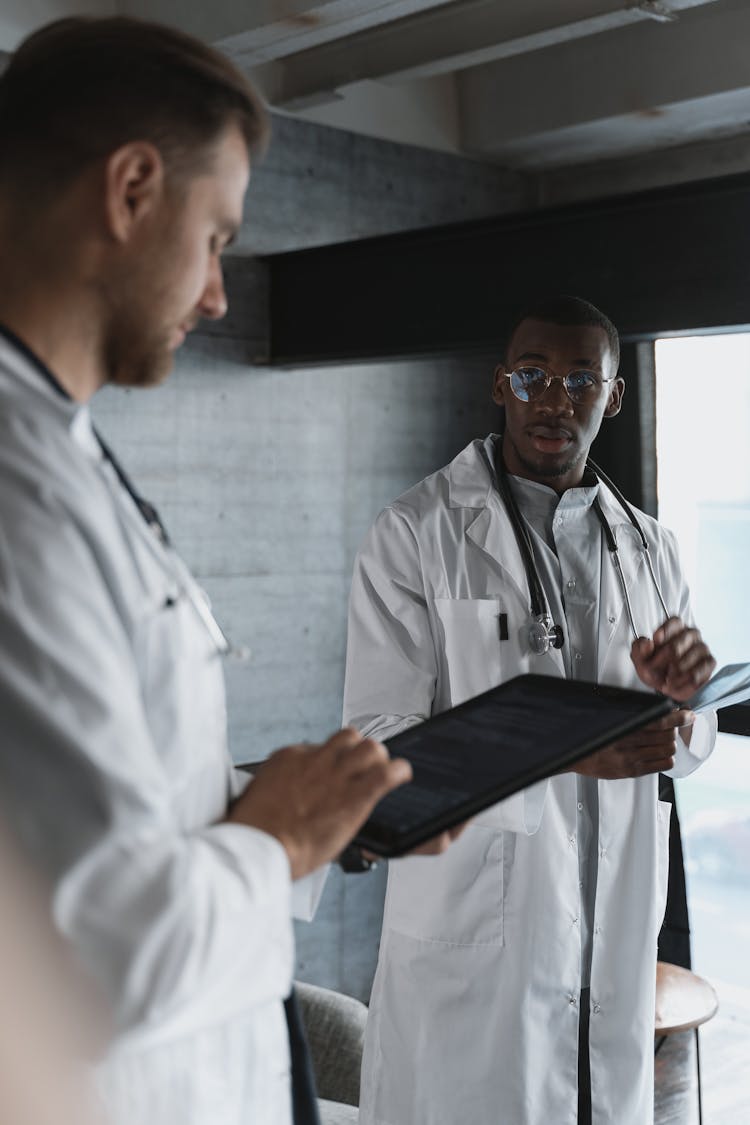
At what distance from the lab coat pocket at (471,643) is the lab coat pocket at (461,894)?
0.82 feet

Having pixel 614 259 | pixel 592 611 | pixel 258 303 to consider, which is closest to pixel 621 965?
pixel 592 611

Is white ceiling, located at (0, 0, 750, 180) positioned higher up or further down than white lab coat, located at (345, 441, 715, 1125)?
higher up

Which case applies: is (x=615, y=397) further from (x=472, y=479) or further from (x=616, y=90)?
(x=616, y=90)

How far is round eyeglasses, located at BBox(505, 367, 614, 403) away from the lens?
229cm

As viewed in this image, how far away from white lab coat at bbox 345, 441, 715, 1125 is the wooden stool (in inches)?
46.9

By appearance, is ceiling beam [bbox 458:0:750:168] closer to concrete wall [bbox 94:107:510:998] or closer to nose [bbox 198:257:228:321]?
concrete wall [bbox 94:107:510:998]

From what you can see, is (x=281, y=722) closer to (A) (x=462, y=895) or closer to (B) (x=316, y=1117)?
(A) (x=462, y=895)

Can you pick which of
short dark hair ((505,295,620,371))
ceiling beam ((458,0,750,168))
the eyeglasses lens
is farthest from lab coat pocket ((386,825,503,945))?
ceiling beam ((458,0,750,168))

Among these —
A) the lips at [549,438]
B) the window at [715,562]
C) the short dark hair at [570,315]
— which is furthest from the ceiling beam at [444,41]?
the lips at [549,438]

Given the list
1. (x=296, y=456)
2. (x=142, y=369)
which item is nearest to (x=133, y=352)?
(x=142, y=369)

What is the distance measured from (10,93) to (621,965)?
1.68 m

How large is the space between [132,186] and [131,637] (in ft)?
1.12

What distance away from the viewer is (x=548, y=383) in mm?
2295

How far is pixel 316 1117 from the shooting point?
1173mm
